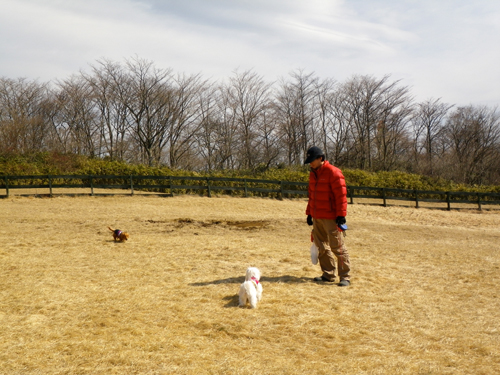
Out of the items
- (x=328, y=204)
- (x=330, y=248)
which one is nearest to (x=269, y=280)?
(x=330, y=248)

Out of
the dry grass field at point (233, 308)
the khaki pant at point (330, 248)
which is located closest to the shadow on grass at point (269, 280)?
the dry grass field at point (233, 308)

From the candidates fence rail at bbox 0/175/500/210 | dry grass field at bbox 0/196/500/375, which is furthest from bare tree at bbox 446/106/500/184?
dry grass field at bbox 0/196/500/375

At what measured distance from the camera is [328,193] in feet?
18.5

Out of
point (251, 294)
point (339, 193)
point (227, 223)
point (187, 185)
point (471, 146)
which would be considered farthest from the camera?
point (471, 146)

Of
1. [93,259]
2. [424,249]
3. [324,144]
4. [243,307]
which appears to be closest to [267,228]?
[424,249]

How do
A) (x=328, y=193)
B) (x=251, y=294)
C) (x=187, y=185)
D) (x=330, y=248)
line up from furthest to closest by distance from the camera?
(x=187, y=185) < (x=330, y=248) < (x=328, y=193) < (x=251, y=294)

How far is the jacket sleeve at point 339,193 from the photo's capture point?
5.46m

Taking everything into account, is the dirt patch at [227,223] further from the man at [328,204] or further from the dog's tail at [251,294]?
the dog's tail at [251,294]

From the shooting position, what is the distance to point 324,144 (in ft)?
111

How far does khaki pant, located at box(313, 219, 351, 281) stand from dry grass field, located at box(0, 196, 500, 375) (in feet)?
1.03

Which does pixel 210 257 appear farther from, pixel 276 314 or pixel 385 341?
pixel 385 341

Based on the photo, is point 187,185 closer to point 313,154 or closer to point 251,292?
point 313,154

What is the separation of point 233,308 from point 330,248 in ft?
6.18

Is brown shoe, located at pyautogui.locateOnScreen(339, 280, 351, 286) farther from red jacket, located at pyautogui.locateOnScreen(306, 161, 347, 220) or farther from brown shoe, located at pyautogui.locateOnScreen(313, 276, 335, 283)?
red jacket, located at pyautogui.locateOnScreen(306, 161, 347, 220)
